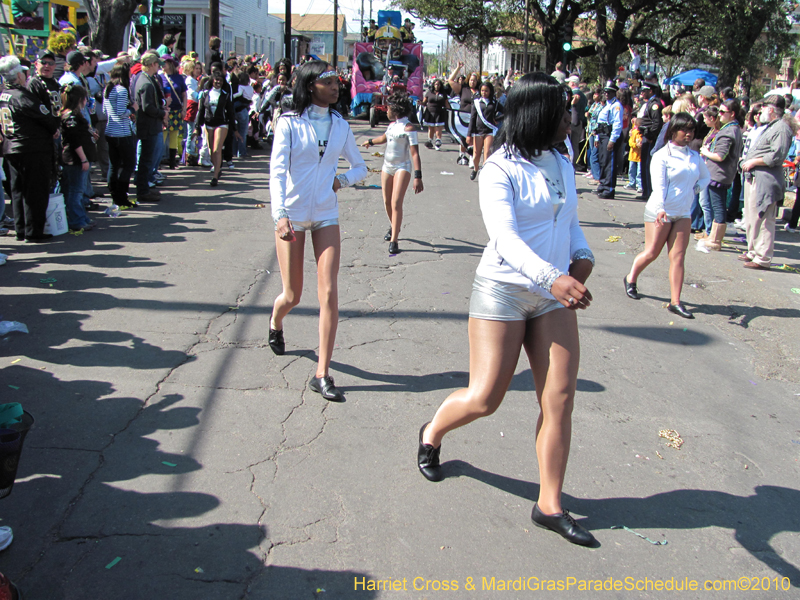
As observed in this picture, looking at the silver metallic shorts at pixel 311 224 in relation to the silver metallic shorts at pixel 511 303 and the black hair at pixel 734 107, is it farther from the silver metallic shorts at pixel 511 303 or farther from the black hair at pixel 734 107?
the black hair at pixel 734 107

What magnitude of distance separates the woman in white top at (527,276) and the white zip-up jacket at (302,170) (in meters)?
1.62

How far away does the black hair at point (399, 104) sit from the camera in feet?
26.0

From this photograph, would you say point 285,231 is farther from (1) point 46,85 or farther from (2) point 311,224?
(1) point 46,85

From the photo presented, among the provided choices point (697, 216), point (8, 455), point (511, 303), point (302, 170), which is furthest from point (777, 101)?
point (8, 455)

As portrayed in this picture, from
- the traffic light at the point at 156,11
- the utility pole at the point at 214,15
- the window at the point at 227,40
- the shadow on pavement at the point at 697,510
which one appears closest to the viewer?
the shadow on pavement at the point at 697,510

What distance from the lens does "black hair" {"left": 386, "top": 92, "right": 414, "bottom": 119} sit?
793 centimetres

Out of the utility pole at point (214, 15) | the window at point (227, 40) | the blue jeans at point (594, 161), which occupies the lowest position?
the blue jeans at point (594, 161)

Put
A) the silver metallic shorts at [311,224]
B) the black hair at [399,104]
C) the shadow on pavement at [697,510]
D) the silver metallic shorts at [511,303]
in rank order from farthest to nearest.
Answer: the black hair at [399,104] → the silver metallic shorts at [311,224] → the shadow on pavement at [697,510] → the silver metallic shorts at [511,303]

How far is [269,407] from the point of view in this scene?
411cm

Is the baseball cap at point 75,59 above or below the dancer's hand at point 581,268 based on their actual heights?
above

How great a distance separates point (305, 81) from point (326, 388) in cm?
197

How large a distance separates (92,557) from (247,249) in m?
5.41

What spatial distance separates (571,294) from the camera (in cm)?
246

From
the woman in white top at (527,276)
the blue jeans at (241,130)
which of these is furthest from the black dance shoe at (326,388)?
the blue jeans at (241,130)
